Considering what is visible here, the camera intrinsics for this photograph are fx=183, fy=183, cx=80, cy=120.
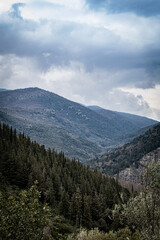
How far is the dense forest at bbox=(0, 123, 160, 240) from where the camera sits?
15773 millimetres

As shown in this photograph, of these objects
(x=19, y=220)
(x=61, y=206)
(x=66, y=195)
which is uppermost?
(x=19, y=220)

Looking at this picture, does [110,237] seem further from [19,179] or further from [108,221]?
[19,179]

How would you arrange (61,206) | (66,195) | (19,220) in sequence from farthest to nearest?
(66,195)
(61,206)
(19,220)

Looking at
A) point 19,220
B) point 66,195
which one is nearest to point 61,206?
point 66,195

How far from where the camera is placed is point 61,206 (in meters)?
76.9

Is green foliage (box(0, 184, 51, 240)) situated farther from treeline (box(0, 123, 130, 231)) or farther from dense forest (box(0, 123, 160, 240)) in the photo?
treeline (box(0, 123, 130, 231))

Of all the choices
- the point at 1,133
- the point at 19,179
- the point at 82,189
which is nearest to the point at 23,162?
the point at 19,179

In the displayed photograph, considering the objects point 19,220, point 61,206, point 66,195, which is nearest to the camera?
point 19,220

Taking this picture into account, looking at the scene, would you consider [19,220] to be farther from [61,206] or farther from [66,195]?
[66,195]

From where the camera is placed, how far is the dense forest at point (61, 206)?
15773 millimetres

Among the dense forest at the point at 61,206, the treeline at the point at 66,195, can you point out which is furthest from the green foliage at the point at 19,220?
the treeline at the point at 66,195

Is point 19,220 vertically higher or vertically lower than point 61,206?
higher

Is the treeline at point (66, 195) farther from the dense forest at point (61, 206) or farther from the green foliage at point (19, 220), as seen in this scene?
the green foliage at point (19, 220)

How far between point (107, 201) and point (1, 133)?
9380 cm
